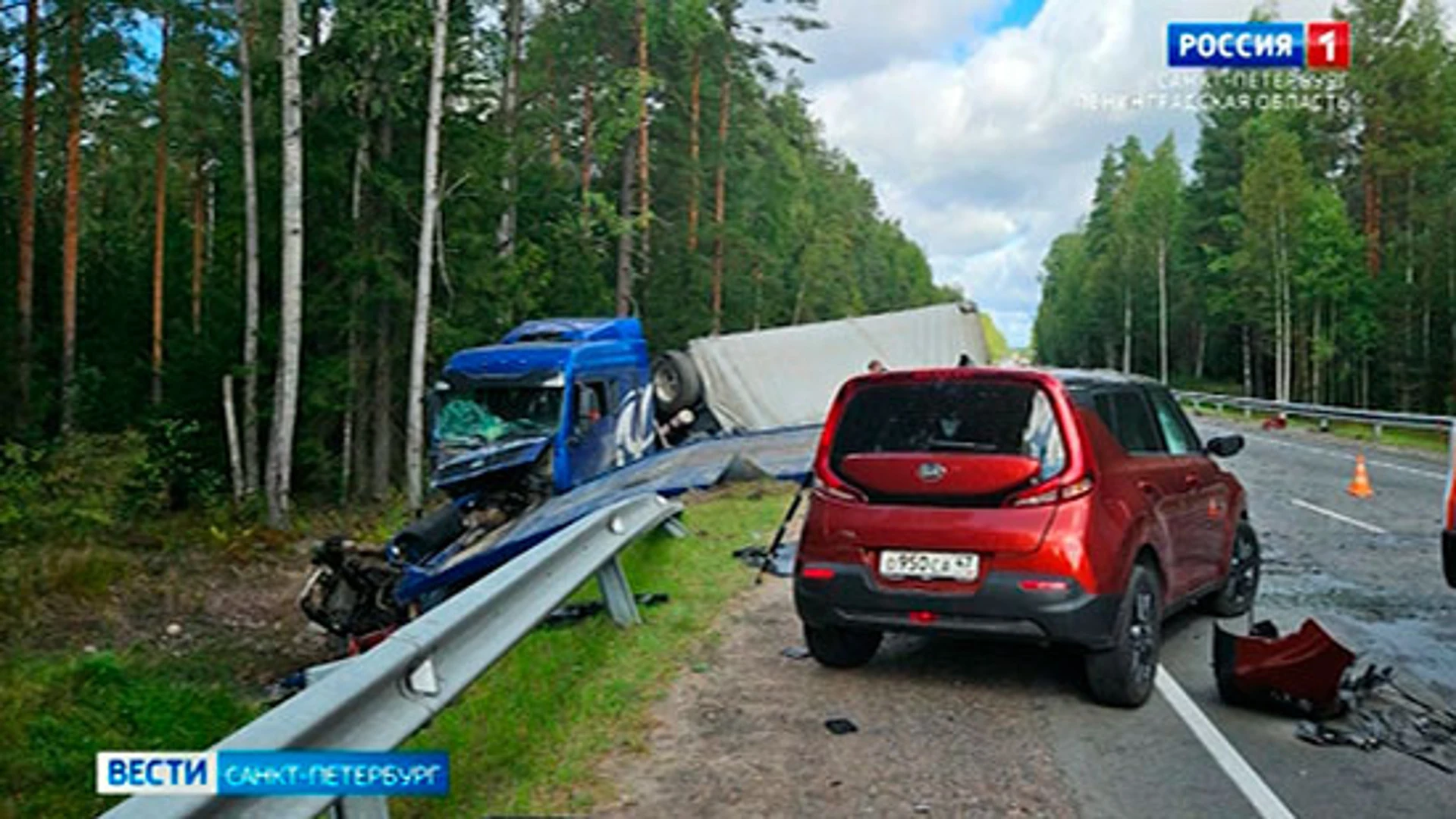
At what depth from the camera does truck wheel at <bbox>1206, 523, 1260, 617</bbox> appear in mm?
8133

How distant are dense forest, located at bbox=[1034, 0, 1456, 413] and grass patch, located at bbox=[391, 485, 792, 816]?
138ft

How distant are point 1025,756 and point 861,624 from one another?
1.25 meters

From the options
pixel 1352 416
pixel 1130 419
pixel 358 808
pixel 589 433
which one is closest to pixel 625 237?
pixel 589 433

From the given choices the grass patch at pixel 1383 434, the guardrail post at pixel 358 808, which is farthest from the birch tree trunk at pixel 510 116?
the guardrail post at pixel 358 808

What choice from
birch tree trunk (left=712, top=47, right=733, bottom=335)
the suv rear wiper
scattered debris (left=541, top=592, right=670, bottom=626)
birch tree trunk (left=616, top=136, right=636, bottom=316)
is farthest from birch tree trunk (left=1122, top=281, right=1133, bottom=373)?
the suv rear wiper

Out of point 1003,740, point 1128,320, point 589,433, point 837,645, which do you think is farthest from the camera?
point 1128,320

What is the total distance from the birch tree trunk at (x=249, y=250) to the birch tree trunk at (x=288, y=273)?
2.93m

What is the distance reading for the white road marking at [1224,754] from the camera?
4.47m

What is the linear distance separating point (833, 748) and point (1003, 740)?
81cm

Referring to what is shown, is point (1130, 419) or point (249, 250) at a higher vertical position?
point (249, 250)

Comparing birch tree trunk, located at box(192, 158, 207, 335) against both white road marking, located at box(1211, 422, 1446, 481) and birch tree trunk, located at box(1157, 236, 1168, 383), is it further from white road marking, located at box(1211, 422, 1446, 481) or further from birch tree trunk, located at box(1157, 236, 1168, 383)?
birch tree trunk, located at box(1157, 236, 1168, 383)

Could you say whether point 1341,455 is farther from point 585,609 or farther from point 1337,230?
point 1337,230

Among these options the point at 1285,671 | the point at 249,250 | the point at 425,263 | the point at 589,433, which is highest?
the point at 249,250

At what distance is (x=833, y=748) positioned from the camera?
17.0ft
